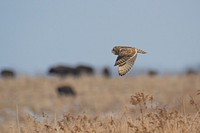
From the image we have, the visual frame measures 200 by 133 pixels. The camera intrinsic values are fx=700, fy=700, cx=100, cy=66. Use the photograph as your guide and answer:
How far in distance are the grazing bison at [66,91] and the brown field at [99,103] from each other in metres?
0.24

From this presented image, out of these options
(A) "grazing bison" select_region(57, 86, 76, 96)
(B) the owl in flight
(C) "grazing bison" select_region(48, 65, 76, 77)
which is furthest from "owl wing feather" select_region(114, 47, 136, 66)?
(C) "grazing bison" select_region(48, 65, 76, 77)

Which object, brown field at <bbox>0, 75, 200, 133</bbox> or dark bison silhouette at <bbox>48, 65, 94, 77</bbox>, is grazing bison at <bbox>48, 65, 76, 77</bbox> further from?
brown field at <bbox>0, 75, 200, 133</bbox>

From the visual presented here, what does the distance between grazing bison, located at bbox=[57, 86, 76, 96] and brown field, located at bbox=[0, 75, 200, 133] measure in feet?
0.79

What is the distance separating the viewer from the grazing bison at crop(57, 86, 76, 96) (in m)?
23.9

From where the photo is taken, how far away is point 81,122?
729cm

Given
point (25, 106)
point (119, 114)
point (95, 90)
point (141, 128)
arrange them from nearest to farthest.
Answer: point (141, 128)
point (119, 114)
point (25, 106)
point (95, 90)

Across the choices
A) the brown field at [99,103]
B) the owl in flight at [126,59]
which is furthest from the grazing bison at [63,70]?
the owl in flight at [126,59]

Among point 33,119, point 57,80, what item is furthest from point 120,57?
point 57,80

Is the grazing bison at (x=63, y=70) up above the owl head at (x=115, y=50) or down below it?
below

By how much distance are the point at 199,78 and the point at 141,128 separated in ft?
67.0

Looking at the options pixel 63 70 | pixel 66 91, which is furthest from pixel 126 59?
pixel 63 70

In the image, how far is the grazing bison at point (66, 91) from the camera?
78.5ft

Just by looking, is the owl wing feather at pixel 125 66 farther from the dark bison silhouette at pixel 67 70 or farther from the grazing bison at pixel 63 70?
the grazing bison at pixel 63 70

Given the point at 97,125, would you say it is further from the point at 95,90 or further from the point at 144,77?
the point at 144,77
